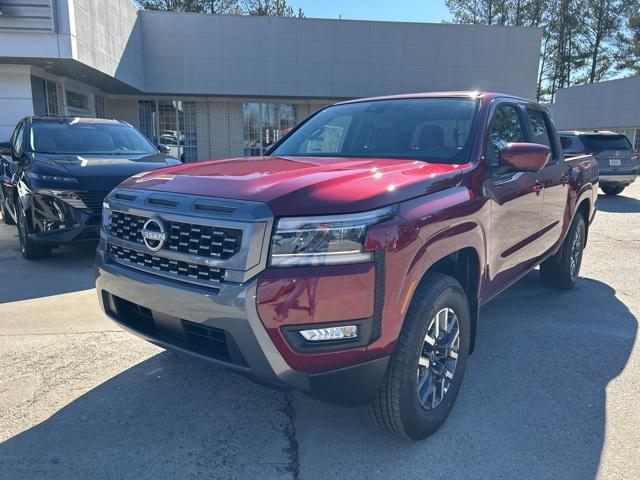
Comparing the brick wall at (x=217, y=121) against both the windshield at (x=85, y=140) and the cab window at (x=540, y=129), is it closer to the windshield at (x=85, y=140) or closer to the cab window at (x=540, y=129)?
the windshield at (x=85, y=140)

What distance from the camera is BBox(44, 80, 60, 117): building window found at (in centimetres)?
1557

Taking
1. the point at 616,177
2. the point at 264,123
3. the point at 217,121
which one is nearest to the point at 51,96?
the point at 217,121

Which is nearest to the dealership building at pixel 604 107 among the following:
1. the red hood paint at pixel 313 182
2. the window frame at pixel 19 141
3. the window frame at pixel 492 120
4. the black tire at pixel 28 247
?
the window frame at pixel 492 120

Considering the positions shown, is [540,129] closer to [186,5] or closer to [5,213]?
[5,213]

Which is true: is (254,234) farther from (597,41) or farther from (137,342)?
(597,41)

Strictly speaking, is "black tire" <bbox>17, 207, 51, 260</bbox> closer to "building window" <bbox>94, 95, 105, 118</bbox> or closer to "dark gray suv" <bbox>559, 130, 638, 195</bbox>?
"dark gray suv" <bbox>559, 130, 638, 195</bbox>

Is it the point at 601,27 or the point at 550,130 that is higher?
the point at 601,27

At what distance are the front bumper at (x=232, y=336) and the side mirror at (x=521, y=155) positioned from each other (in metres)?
1.50

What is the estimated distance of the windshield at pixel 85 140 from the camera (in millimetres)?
6805

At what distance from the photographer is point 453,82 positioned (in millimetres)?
21609

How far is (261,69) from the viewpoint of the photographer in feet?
66.6

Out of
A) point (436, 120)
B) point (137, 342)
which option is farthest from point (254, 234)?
point (137, 342)

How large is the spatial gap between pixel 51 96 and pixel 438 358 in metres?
16.8

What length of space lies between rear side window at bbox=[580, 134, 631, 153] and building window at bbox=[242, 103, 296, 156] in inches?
494
